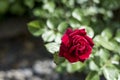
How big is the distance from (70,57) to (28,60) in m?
1.22

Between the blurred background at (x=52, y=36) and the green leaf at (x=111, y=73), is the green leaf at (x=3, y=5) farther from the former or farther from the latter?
the green leaf at (x=111, y=73)

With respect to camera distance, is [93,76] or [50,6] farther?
[50,6]

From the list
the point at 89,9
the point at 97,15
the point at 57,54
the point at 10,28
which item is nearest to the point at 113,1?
the point at 89,9

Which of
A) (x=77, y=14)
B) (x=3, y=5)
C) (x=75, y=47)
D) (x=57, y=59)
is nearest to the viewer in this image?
(x=75, y=47)

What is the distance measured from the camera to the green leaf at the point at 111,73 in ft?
5.26

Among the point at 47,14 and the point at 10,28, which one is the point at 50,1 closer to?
the point at 47,14

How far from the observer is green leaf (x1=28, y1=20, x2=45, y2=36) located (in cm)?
175

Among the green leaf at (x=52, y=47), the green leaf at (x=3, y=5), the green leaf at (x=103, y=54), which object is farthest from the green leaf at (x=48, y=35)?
the green leaf at (x=3, y=5)

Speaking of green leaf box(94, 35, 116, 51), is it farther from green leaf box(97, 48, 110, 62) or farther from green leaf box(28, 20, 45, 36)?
green leaf box(28, 20, 45, 36)

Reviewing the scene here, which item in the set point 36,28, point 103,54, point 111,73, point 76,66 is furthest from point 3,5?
point 111,73

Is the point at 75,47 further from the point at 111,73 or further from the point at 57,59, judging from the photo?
the point at 111,73

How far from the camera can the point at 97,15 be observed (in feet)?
7.80

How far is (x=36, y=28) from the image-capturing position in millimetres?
1769

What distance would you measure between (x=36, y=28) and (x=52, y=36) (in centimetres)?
11
